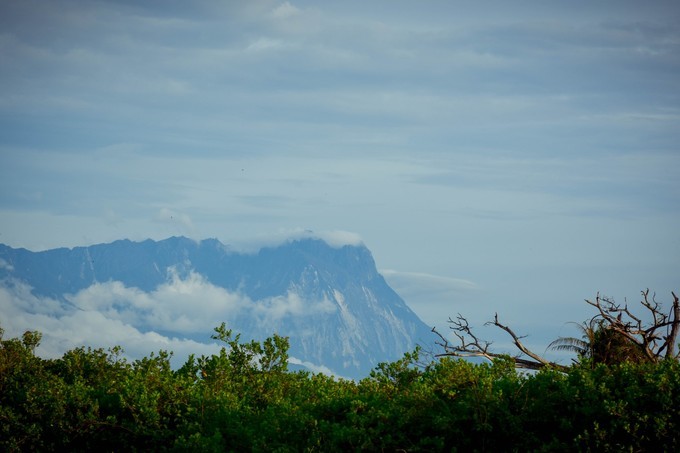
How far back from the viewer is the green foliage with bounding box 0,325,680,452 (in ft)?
48.0

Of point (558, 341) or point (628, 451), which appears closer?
point (628, 451)

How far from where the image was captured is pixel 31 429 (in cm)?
1844

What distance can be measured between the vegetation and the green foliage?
0.03m

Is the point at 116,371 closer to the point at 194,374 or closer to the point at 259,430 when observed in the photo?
the point at 194,374

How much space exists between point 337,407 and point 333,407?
3.8 inches

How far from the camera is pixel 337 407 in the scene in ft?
54.2

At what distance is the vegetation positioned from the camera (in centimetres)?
1463

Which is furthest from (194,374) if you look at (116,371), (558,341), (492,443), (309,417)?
(558,341)

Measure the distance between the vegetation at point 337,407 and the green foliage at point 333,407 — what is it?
1.2 inches

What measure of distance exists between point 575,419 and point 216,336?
32.5ft

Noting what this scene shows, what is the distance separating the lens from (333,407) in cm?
1658

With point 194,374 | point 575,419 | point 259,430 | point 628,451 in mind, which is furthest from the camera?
point 194,374

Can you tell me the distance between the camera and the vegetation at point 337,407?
14633 mm

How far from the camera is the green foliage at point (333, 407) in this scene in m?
14.6
